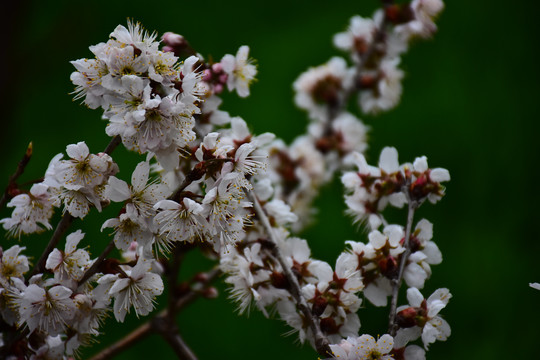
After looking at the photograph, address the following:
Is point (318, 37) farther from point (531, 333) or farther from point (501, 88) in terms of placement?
point (531, 333)

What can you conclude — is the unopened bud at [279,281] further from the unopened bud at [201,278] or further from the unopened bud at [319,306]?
the unopened bud at [201,278]

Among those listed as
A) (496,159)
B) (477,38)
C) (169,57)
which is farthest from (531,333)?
(169,57)

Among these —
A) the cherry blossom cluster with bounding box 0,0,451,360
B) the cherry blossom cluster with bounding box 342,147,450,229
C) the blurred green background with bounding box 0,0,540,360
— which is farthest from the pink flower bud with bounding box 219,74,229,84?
the blurred green background with bounding box 0,0,540,360

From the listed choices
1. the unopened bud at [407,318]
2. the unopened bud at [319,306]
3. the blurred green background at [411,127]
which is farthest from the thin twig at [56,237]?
the blurred green background at [411,127]

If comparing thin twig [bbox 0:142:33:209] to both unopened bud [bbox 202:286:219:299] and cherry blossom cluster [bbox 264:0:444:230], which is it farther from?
cherry blossom cluster [bbox 264:0:444:230]

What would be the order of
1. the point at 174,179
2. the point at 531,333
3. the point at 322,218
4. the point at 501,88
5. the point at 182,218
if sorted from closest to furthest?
the point at 182,218 → the point at 174,179 → the point at 531,333 → the point at 322,218 → the point at 501,88
